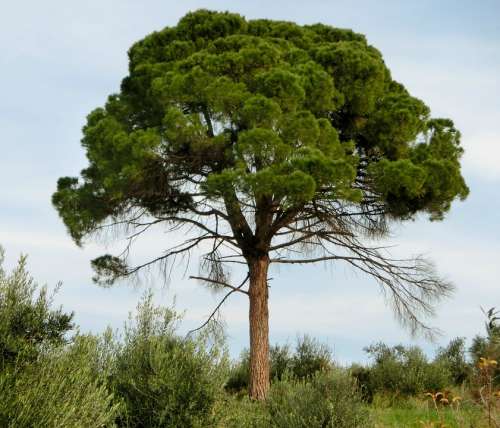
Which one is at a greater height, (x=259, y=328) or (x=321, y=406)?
(x=259, y=328)

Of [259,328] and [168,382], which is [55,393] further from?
[259,328]

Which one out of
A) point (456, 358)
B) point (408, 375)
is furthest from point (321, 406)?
point (456, 358)

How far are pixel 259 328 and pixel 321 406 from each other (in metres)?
4.94

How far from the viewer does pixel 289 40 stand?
581 inches

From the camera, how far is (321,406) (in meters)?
8.35

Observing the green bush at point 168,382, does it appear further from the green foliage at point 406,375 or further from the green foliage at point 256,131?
the green foliage at point 406,375

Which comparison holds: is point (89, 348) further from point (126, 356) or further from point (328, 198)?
point (328, 198)

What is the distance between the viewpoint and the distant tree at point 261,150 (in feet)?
38.7

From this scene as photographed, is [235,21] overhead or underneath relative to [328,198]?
overhead

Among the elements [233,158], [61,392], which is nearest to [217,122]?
[233,158]

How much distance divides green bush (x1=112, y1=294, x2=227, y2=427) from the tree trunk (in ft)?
15.9

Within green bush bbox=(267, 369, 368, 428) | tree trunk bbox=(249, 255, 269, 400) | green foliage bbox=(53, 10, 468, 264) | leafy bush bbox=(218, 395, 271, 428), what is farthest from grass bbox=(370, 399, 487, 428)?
green foliage bbox=(53, 10, 468, 264)

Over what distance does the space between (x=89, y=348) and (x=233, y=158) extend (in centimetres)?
596

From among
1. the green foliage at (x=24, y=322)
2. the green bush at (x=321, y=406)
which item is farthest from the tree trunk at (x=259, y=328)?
the green foliage at (x=24, y=322)
